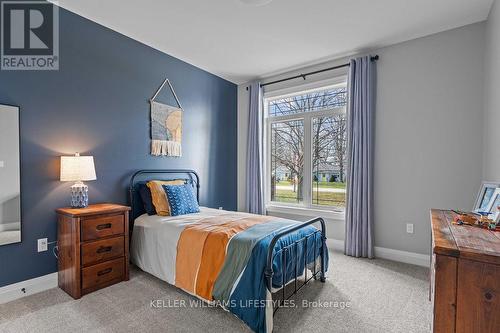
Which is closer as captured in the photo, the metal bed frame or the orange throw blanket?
the metal bed frame

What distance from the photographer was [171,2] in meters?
2.50

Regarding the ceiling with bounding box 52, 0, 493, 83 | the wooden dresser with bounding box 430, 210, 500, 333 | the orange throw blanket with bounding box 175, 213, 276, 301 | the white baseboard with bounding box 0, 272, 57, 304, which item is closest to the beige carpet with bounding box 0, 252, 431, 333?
the white baseboard with bounding box 0, 272, 57, 304

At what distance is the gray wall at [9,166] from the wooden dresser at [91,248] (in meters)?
0.34

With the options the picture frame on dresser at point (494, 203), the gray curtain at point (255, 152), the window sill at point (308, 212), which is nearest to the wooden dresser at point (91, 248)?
the gray curtain at point (255, 152)

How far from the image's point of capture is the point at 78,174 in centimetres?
245

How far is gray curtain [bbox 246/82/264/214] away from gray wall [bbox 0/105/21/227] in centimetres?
309

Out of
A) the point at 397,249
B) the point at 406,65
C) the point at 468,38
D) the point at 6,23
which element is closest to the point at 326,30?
the point at 406,65

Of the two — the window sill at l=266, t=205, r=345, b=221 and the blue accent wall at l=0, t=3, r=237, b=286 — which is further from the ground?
the blue accent wall at l=0, t=3, r=237, b=286

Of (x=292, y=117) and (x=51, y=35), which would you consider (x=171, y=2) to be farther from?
(x=292, y=117)

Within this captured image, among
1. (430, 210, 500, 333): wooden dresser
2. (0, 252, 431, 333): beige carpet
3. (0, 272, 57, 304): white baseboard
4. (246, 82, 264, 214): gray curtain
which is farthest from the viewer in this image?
(246, 82, 264, 214): gray curtain

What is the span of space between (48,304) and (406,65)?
15.1 feet

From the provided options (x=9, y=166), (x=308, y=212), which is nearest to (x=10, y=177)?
(x=9, y=166)

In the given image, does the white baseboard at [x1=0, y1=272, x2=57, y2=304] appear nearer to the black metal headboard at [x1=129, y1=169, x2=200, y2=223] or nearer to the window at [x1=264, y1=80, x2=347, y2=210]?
the black metal headboard at [x1=129, y1=169, x2=200, y2=223]

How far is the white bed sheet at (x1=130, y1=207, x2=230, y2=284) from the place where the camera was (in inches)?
98.0
